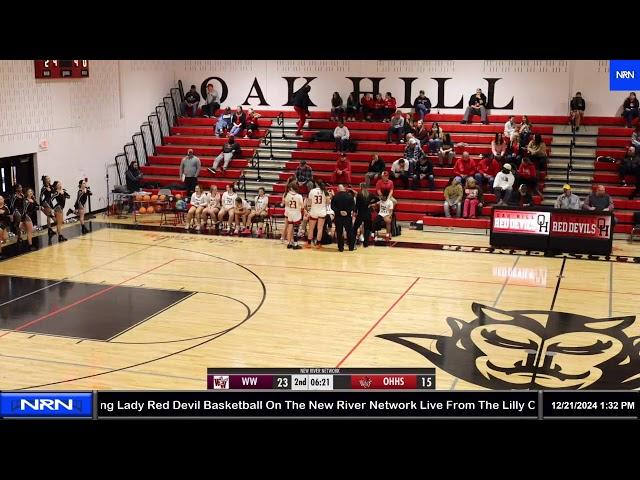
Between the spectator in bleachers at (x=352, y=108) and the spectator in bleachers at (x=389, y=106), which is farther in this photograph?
the spectator in bleachers at (x=352, y=108)

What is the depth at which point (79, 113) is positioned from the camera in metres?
25.0

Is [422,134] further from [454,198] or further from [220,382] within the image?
[220,382]

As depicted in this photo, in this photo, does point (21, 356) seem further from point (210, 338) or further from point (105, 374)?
point (210, 338)

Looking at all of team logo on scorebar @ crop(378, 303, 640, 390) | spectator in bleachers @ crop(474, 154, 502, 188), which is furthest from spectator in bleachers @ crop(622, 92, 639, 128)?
team logo on scorebar @ crop(378, 303, 640, 390)

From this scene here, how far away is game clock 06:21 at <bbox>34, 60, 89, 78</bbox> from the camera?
906 inches

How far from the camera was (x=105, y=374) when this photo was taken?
12531 mm

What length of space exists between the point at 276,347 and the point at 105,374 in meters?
2.62

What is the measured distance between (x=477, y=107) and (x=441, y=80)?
173 centimetres

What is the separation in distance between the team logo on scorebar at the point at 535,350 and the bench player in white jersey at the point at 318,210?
232 inches

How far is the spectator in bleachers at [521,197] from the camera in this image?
22.6 m

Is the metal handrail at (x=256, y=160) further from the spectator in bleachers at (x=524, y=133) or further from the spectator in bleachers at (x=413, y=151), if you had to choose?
the spectator in bleachers at (x=524, y=133)

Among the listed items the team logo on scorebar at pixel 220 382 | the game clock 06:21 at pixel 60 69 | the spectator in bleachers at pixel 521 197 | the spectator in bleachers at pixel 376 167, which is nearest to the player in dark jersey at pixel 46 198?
the game clock 06:21 at pixel 60 69
